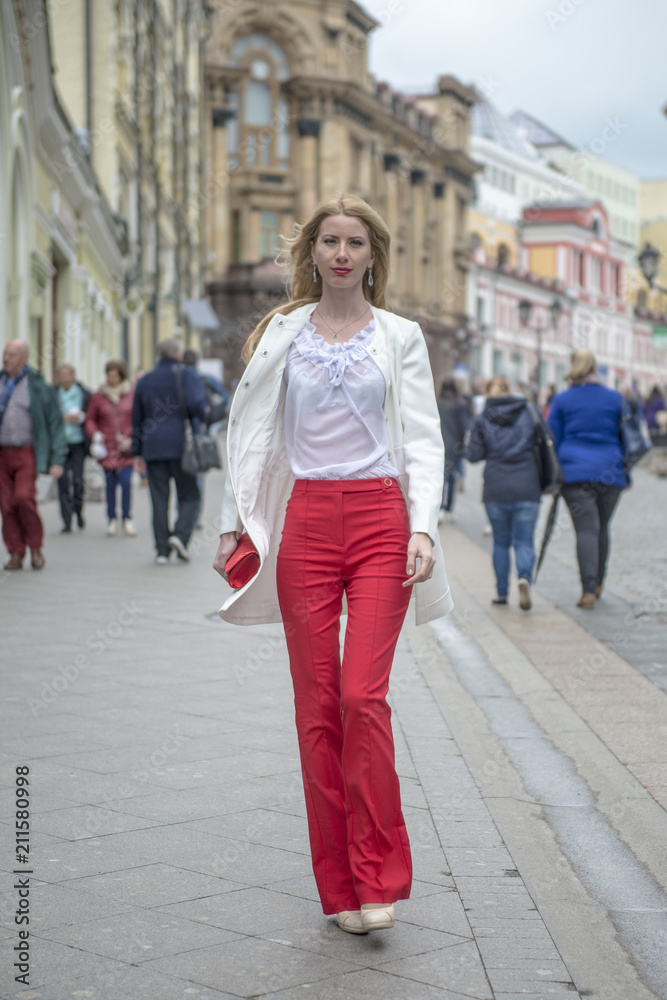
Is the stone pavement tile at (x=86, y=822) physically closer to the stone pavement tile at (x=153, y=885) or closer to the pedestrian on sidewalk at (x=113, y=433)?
the stone pavement tile at (x=153, y=885)

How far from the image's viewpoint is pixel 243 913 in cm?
375

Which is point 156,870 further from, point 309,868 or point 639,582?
point 639,582

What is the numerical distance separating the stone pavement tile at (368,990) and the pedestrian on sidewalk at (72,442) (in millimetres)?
12363

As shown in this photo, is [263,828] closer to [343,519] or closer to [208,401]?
[343,519]

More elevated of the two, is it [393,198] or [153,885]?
[393,198]

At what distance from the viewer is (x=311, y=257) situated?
3.94 metres

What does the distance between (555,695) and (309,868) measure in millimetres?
3010

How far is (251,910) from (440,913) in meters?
0.50

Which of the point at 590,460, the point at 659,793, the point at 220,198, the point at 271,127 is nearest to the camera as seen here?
the point at 659,793

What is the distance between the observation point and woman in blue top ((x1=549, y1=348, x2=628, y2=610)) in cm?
1016

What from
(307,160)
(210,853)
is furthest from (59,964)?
(307,160)

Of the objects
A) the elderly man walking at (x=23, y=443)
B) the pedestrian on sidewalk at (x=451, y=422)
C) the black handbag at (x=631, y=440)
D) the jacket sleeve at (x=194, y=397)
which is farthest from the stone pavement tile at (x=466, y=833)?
the pedestrian on sidewalk at (x=451, y=422)

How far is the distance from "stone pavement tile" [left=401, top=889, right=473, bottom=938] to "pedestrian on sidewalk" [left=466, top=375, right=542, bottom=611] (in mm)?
6046

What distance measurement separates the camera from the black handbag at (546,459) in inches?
393
